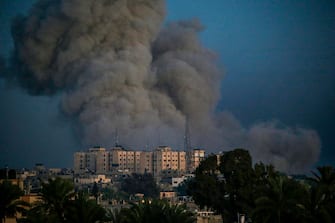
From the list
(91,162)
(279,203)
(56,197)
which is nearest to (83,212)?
(56,197)

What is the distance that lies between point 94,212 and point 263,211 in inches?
190

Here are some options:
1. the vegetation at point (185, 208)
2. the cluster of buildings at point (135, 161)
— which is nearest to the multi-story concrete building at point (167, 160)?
the cluster of buildings at point (135, 161)

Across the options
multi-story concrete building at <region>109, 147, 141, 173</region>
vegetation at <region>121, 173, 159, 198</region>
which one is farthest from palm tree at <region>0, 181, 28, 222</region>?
multi-story concrete building at <region>109, 147, 141, 173</region>

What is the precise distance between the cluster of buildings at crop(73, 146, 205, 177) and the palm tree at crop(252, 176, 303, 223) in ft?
232

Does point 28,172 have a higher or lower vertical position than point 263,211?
higher

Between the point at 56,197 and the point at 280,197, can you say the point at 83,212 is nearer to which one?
the point at 56,197

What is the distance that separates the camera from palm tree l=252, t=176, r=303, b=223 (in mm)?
26078

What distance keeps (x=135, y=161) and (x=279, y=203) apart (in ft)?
248

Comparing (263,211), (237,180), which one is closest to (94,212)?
(263,211)

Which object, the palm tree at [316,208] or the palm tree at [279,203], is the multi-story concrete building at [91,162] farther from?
the palm tree at [316,208]

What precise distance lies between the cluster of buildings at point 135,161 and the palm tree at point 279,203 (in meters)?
70.8

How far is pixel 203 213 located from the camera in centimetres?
5228

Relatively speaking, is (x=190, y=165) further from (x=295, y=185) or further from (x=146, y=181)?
(x=295, y=185)

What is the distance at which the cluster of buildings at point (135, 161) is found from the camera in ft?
325
